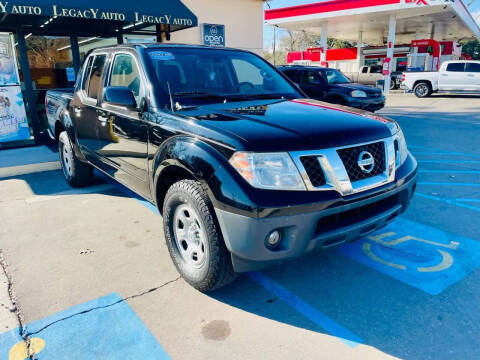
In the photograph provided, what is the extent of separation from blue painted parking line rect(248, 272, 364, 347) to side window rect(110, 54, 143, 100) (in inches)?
74.1

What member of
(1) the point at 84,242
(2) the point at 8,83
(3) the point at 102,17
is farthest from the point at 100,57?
(2) the point at 8,83

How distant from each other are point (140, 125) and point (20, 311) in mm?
1653

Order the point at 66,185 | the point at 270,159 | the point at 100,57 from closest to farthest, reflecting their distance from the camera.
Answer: the point at 270,159 → the point at 100,57 → the point at 66,185

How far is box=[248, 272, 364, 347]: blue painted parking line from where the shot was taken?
7.58 ft

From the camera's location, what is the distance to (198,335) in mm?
2357

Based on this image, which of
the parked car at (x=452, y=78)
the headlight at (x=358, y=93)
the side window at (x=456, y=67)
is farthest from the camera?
the side window at (x=456, y=67)

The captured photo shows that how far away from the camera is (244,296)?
2773mm

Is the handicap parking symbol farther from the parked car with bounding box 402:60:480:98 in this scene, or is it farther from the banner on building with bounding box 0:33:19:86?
the parked car with bounding box 402:60:480:98

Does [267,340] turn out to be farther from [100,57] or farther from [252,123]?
[100,57]

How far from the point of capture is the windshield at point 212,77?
10.4 ft

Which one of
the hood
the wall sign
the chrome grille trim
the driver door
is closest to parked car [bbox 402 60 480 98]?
the wall sign

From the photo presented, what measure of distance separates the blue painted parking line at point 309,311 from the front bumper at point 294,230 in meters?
0.51

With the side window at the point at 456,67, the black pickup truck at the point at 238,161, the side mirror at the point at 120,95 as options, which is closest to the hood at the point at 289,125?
the black pickup truck at the point at 238,161

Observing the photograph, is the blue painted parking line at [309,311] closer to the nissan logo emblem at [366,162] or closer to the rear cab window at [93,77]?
the nissan logo emblem at [366,162]
